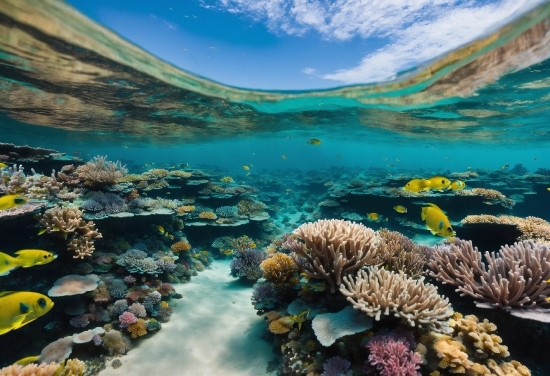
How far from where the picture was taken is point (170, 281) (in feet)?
26.2

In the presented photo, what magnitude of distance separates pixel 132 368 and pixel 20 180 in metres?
6.07

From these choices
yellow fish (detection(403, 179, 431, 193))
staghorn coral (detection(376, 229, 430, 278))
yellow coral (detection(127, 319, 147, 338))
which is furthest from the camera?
yellow coral (detection(127, 319, 147, 338))

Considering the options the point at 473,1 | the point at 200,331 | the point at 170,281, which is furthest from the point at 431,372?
the point at 473,1

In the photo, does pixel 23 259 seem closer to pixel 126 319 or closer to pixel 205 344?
pixel 126 319

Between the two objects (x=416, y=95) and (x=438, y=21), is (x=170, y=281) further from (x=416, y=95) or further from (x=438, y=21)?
(x=416, y=95)

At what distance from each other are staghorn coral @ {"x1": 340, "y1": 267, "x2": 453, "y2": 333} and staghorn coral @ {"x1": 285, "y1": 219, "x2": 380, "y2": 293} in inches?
18.8

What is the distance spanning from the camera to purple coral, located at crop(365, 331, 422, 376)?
10.9 ft

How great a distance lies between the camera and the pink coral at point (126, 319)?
569 cm

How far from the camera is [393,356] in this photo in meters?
3.38

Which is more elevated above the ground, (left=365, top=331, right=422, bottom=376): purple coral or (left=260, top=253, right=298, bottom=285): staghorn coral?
(left=365, top=331, right=422, bottom=376): purple coral

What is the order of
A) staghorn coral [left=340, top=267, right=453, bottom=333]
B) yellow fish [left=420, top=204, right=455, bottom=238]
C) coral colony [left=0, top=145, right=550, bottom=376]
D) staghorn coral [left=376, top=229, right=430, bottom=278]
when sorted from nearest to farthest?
1. staghorn coral [left=340, top=267, right=453, bottom=333]
2. coral colony [left=0, top=145, right=550, bottom=376]
3. yellow fish [left=420, top=204, right=455, bottom=238]
4. staghorn coral [left=376, top=229, right=430, bottom=278]

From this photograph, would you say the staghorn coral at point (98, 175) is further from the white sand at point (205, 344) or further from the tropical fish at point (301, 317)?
the tropical fish at point (301, 317)

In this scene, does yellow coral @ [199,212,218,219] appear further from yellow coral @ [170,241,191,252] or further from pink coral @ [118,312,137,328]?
pink coral @ [118,312,137,328]

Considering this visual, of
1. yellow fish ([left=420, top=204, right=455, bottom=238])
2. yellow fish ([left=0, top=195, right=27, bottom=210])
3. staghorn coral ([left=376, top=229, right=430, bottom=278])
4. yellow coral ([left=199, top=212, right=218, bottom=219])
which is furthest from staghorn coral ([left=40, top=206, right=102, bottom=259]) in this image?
yellow fish ([left=420, top=204, right=455, bottom=238])
